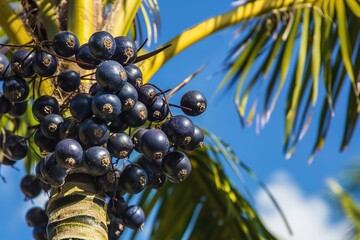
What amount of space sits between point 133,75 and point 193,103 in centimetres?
23

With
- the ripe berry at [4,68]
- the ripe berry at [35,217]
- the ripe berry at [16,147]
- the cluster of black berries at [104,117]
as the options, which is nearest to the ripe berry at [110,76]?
the cluster of black berries at [104,117]

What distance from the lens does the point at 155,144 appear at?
2340 millimetres

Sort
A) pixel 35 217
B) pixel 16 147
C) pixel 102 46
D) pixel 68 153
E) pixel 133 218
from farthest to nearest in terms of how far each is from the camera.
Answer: pixel 35 217 → pixel 16 147 → pixel 133 218 → pixel 102 46 → pixel 68 153

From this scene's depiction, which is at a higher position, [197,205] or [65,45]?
[65,45]

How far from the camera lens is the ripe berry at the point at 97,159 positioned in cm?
229

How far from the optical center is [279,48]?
4516 millimetres

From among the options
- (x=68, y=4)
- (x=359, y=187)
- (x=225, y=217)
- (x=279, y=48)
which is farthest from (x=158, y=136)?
(x=359, y=187)

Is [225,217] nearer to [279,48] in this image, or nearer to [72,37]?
[279,48]

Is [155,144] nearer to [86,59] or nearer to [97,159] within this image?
[97,159]

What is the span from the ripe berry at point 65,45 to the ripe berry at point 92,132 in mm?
286

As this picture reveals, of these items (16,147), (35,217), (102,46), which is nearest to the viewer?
(102,46)

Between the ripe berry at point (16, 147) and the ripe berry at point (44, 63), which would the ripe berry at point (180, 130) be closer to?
the ripe berry at point (44, 63)

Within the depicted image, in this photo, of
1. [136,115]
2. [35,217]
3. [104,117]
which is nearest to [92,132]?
[104,117]

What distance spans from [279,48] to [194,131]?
2195mm
